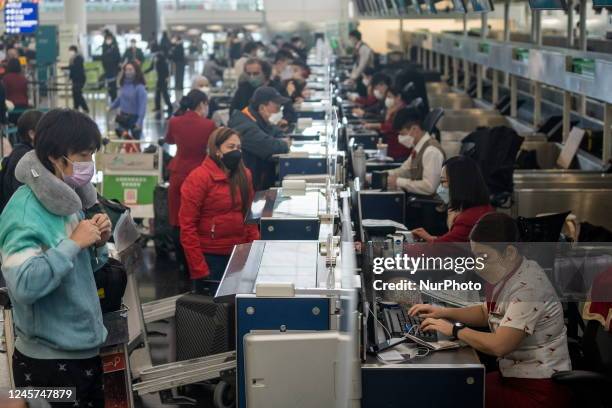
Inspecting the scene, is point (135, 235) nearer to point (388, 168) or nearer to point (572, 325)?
point (572, 325)

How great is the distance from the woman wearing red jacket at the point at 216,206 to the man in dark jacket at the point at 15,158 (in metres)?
0.95

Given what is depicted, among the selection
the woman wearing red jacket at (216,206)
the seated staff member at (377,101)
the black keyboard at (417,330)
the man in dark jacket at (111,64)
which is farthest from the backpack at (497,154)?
the man in dark jacket at (111,64)

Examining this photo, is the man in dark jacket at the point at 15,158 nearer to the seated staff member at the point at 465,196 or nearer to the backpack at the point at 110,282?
the backpack at the point at 110,282

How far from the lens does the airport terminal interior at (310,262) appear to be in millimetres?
3752

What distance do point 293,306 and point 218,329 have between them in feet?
6.02

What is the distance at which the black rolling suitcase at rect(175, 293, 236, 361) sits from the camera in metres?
5.86

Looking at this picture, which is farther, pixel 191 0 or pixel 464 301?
pixel 191 0

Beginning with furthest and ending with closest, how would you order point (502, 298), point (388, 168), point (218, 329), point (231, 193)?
1. point (388, 168)
2. point (231, 193)
3. point (218, 329)
4. point (502, 298)

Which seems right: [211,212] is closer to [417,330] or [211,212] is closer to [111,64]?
[417,330]

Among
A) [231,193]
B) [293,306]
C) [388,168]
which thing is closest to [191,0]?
[388,168]

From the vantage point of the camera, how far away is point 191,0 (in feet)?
152

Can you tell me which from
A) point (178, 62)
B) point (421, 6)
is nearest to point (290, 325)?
point (421, 6)

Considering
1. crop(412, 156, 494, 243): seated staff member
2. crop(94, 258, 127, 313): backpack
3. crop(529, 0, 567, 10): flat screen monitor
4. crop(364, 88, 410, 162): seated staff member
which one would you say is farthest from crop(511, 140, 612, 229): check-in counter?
crop(94, 258, 127, 313): backpack

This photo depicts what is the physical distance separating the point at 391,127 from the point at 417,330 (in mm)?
7518
